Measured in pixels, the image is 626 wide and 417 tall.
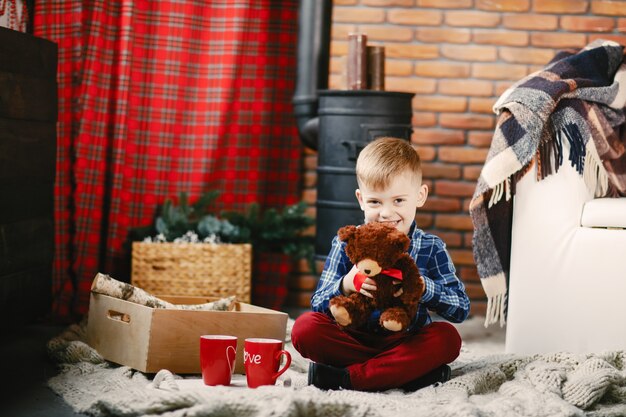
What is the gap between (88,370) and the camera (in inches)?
78.3

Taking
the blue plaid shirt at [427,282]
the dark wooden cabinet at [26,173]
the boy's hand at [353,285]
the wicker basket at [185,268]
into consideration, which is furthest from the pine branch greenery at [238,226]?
the boy's hand at [353,285]

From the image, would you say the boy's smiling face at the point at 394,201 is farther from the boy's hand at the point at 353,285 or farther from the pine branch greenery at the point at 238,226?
the pine branch greenery at the point at 238,226

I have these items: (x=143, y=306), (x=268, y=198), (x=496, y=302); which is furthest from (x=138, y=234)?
(x=496, y=302)

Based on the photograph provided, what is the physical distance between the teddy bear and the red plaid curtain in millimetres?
1478

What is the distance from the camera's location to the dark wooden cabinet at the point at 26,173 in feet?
7.47

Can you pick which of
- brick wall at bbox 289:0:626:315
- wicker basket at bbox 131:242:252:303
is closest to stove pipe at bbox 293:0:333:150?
brick wall at bbox 289:0:626:315

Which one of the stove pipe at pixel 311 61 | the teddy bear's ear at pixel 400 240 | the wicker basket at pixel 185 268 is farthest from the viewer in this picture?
the stove pipe at pixel 311 61

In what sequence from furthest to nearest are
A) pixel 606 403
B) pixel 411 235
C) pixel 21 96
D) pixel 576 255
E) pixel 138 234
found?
pixel 138 234, pixel 21 96, pixel 576 255, pixel 411 235, pixel 606 403

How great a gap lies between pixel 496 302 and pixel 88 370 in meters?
1.12

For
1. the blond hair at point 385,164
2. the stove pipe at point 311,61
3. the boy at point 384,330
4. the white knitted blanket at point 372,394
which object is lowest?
the white knitted blanket at point 372,394

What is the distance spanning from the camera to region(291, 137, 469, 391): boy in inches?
71.0

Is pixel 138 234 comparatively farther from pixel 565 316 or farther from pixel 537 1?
pixel 537 1

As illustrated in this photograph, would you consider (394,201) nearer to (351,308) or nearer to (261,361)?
(351,308)

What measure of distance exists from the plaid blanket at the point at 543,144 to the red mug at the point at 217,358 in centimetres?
80
